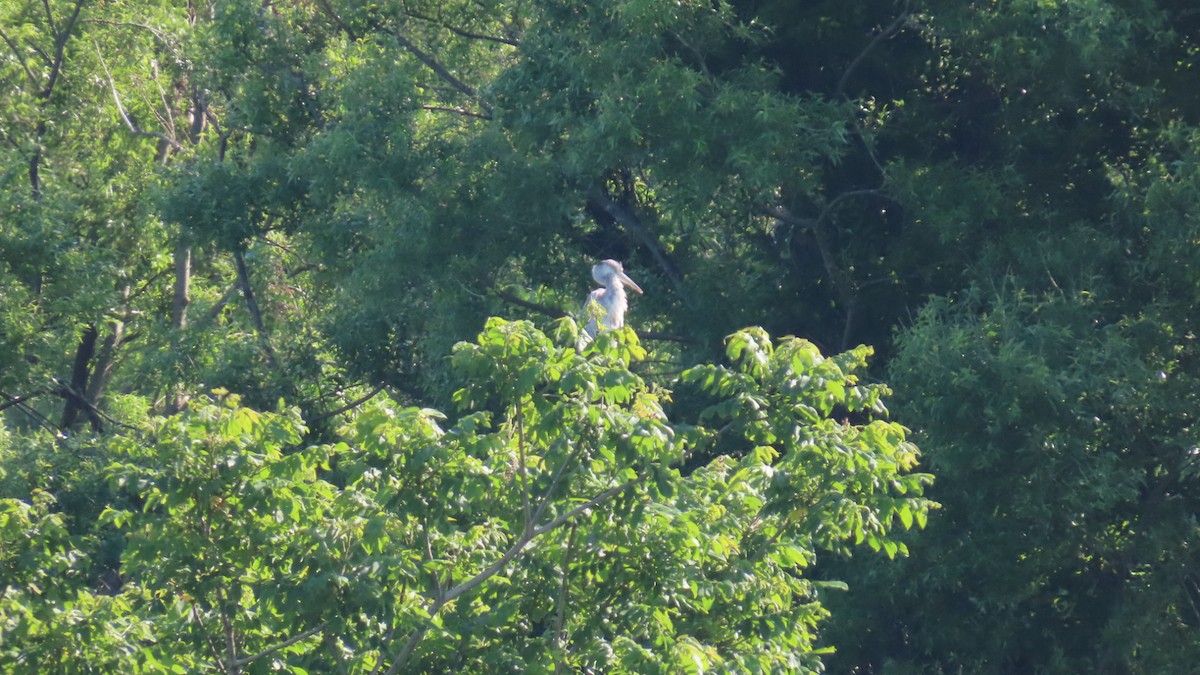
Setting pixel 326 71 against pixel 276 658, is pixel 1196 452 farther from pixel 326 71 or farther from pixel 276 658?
pixel 326 71

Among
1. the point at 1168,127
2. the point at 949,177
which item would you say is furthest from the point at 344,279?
the point at 1168,127

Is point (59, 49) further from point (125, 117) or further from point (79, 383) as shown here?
point (79, 383)

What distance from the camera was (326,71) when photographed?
46.3ft

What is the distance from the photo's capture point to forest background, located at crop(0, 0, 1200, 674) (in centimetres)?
594

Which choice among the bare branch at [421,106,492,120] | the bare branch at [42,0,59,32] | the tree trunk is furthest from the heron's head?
the bare branch at [42,0,59,32]

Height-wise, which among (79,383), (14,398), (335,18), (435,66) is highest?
(335,18)

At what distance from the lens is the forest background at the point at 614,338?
5.94 metres

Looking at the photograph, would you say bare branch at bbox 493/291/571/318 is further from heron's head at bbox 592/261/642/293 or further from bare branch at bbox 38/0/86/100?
bare branch at bbox 38/0/86/100

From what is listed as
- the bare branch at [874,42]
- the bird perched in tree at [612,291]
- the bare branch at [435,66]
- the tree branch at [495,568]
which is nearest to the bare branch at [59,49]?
the bare branch at [435,66]

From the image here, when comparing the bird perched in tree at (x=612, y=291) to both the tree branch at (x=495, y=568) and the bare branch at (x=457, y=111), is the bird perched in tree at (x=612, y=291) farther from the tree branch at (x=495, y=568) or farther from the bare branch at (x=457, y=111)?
the tree branch at (x=495, y=568)

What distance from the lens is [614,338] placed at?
18.8ft

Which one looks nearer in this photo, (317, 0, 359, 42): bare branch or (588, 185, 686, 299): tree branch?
(588, 185, 686, 299): tree branch

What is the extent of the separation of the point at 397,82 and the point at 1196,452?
7043 mm

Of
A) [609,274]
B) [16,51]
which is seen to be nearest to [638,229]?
[609,274]
